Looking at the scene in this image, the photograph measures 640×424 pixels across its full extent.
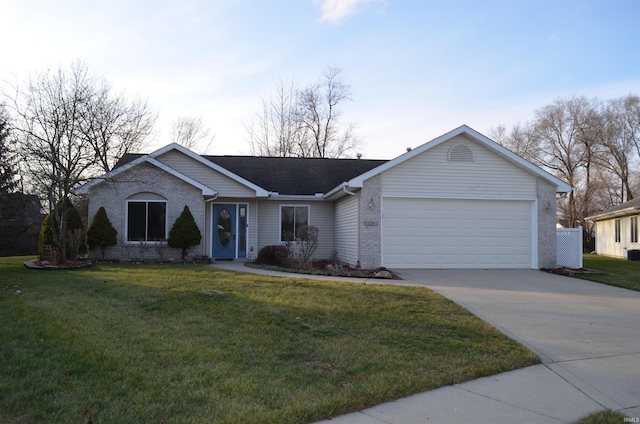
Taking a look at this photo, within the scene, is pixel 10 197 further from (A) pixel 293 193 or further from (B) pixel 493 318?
(B) pixel 493 318

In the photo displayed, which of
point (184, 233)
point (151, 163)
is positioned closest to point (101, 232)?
point (184, 233)

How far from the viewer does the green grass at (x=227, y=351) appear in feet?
14.6

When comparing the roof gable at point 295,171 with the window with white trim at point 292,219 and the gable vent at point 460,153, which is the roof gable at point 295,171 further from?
the gable vent at point 460,153

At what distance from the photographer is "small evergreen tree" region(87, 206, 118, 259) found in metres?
16.6

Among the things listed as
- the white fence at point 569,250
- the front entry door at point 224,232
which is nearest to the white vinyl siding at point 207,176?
the front entry door at point 224,232

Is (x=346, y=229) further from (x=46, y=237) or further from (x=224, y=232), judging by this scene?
(x=46, y=237)

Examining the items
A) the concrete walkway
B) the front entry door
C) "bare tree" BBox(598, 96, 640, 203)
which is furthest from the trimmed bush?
"bare tree" BBox(598, 96, 640, 203)

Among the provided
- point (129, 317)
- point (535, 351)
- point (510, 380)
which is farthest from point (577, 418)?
point (129, 317)

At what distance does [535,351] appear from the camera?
6.57m

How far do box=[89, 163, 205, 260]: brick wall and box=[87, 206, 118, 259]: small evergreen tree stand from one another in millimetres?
302

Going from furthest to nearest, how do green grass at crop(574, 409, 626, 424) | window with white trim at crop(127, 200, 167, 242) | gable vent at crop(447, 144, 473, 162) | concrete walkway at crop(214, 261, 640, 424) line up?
window with white trim at crop(127, 200, 167, 242)
gable vent at crop(447, 144, 473, 162)
concrete walkway at crop(214, 261, 640, 424)
green grass at crop(574, 409, 626, 424)

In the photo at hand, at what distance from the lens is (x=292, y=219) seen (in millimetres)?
20250

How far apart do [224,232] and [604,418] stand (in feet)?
52.8

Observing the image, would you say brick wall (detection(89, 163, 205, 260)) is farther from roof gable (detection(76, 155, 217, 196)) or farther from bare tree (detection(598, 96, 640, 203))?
bare tree (detection(598, 96, 640, 203))
